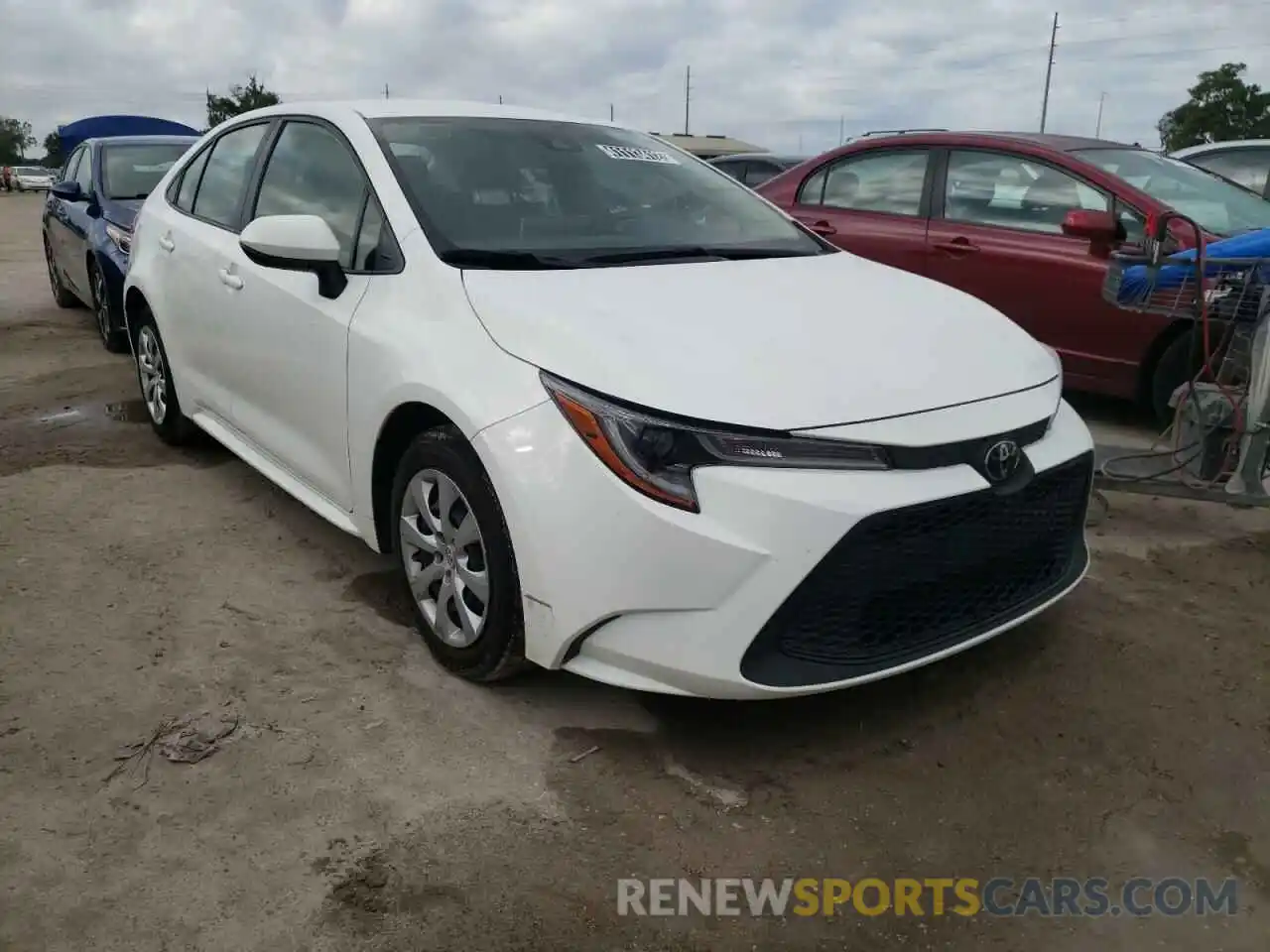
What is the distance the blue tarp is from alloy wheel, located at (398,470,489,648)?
2.57 m

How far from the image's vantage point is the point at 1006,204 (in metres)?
5.61

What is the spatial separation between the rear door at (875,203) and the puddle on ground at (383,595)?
355 centimetres

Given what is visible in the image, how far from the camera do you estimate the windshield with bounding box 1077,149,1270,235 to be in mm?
5266

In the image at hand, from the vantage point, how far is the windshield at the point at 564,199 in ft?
9.90

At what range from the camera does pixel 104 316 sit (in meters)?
7.10

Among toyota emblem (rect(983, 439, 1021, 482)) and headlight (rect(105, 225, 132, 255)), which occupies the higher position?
headlight (rect(105, 225, 132, 255))

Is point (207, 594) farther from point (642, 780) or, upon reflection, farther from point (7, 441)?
point (7, 441)

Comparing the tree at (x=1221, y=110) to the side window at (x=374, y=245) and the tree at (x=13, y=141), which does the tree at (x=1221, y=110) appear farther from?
the tree at (x=13, y=141)

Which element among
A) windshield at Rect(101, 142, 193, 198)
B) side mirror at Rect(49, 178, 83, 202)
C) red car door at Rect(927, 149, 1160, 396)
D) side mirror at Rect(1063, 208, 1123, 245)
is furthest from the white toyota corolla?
side mirror at Rect(49, 178, 83, 202)

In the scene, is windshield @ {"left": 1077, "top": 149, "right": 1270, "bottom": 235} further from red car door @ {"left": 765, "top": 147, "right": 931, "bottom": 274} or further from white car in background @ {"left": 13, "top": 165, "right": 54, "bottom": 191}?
white car in background @ {"left": 13, "top": 165, "right": 54, "bottom": 191}

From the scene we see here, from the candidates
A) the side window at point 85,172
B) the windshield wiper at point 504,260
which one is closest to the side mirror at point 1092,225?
the windshield wiper at point 504,260

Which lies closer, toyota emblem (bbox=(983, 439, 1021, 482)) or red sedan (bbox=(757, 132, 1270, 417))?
toyota emblem (bbox=(983, 439, 1021, 482))

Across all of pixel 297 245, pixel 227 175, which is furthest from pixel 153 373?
pixel 297 245

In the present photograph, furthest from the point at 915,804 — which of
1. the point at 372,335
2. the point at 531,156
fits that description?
the point at 531,156
